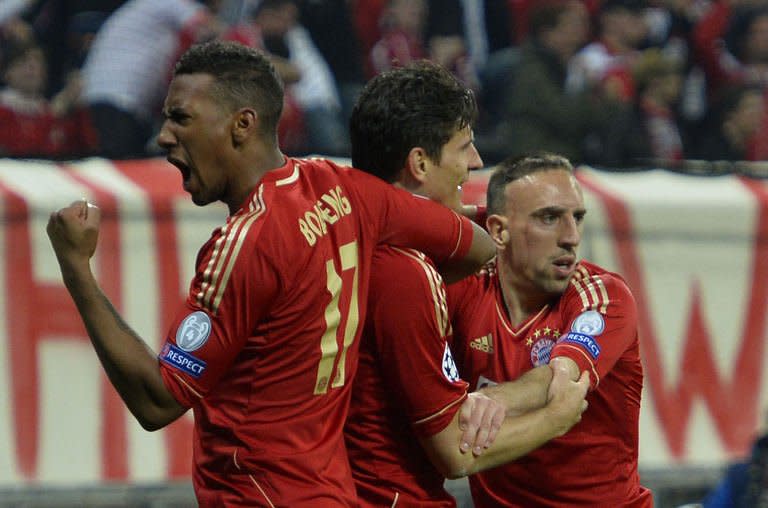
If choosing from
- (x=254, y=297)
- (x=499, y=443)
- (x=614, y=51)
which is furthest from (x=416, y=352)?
(x=614, y=51)

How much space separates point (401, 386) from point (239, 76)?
87 centimetres

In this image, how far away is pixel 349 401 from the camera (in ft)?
11.6

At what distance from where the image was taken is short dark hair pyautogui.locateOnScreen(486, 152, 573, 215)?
14.4ft

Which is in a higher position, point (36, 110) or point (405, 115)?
point (405, 115)

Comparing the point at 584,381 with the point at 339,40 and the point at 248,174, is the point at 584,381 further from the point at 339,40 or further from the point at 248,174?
the point at 339,40

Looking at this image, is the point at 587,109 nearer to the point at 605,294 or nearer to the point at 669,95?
the point at 669,95

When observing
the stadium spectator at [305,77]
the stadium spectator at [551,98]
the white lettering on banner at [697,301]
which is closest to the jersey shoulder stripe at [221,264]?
the white lettering on banner at [697,301]

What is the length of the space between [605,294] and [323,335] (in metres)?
1.09

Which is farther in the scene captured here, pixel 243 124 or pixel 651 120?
pixel 651 120

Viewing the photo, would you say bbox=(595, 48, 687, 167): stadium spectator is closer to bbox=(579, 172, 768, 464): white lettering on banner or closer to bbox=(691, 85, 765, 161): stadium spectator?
bbox=(691, 85, 765, 161): stadium spectator

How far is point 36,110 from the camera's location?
6996mm

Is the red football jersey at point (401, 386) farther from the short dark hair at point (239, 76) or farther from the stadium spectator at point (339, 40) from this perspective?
the stadium spectator at point (339, 40)

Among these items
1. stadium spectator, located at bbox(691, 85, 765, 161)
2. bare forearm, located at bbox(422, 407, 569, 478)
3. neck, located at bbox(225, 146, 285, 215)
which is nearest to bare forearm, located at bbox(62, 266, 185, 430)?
neck, located at bbox(225, 146, 285, 215)

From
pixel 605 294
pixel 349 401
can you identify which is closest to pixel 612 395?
pixel 605 294
